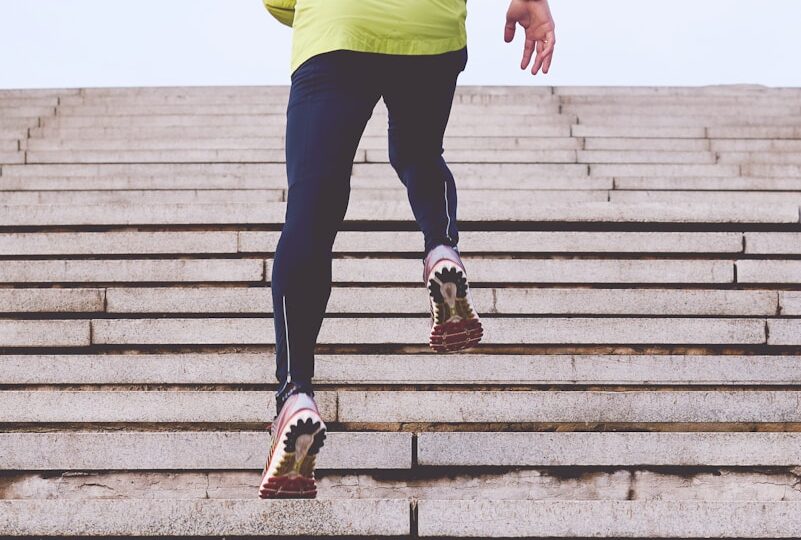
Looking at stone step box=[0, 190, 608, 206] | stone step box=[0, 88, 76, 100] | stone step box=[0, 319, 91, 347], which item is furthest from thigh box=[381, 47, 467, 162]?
stone step box=[0, 88, 76, 100]

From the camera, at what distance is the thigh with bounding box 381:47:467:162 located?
1750 millimetres

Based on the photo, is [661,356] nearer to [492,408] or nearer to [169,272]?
[492,408]

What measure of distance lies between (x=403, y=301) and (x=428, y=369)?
19.7 inches

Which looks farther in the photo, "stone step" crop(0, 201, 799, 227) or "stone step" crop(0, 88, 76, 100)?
"stone step" crop(0, 88, 76, 100)

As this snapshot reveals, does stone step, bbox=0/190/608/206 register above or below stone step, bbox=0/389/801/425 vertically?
above

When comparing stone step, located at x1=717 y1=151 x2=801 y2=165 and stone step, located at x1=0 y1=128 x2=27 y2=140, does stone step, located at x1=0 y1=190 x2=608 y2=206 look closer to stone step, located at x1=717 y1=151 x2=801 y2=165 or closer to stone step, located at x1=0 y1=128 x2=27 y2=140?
stone step, located at x1=717 y1=151 x2=801 y2=165

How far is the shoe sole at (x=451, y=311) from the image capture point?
1.99 m

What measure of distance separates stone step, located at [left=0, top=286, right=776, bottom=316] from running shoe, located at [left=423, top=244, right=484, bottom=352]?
884 mm

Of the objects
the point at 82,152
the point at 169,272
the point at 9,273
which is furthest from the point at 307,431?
the point at 82,152

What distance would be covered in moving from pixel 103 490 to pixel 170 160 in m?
3.22

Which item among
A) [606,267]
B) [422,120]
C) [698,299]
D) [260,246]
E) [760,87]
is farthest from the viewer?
[760,87]

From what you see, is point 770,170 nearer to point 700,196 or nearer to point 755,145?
point 755,145

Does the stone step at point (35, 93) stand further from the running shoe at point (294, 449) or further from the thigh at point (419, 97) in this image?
the running shoe at point (294, 449)

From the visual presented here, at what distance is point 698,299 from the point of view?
2912mm
